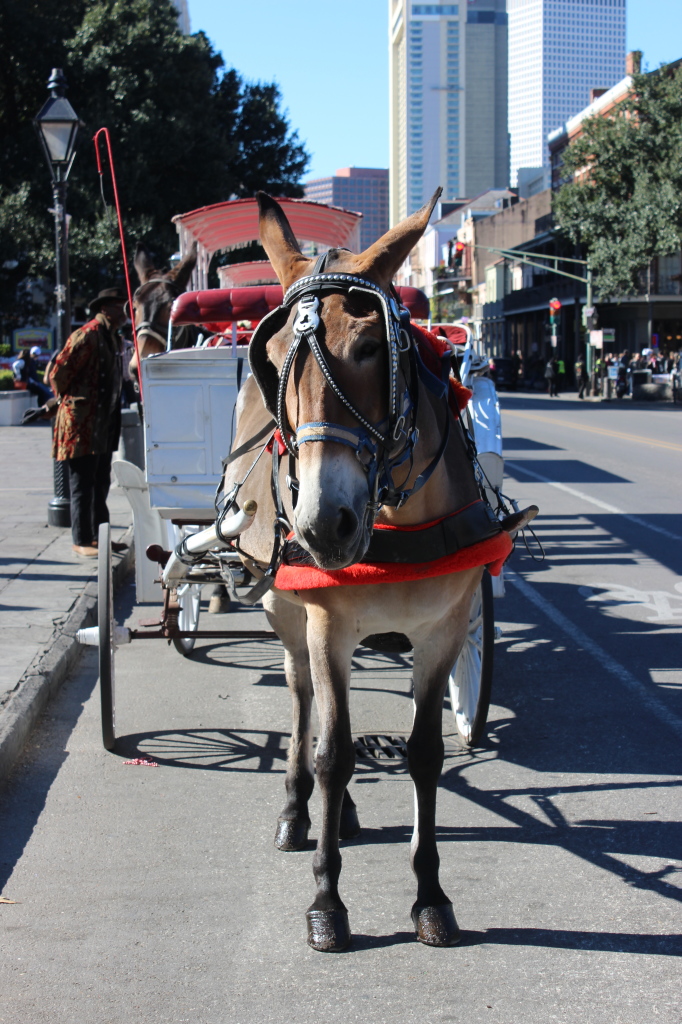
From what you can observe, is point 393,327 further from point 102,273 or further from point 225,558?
point 102,273

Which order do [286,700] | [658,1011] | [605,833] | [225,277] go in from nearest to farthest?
1. [658,1011]
2. [605,833]
3. [286,700]
4. [225,277]

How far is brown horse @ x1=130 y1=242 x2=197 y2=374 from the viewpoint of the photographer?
769 centimetres

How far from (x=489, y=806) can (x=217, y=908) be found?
143 cm

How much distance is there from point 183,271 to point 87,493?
2542mm

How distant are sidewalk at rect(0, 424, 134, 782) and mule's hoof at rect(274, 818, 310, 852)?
1.47 m

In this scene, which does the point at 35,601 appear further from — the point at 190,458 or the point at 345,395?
the point at 345,395

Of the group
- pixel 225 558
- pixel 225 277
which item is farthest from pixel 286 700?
pixel 225 277

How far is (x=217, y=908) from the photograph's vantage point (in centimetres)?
372

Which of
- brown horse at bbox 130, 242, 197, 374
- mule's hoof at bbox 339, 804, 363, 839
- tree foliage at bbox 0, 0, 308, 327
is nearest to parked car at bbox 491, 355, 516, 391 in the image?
tree foliage at bbox 0, 0, 308, 327

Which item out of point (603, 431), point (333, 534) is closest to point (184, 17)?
point (603, 431)

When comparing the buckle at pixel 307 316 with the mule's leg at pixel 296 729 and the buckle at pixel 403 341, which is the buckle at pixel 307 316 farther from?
the mule's leg at pixel 296 729

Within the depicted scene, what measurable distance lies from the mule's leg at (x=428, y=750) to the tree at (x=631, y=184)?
3846cm

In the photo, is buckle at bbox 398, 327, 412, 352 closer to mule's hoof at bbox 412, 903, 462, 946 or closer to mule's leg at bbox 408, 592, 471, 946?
mule's leg at bbox 408, 592, 471, 946

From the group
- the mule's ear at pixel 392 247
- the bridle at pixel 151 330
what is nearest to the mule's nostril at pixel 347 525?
the mule's ear at pixel 392 247
